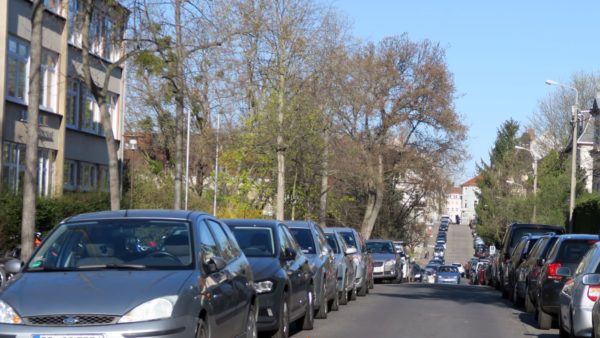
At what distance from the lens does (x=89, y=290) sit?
8.32 m

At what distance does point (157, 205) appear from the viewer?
133 feet

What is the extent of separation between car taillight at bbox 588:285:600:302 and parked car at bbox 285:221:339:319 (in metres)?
4.58

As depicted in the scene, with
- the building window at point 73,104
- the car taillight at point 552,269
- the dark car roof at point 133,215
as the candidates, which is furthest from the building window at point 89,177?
the dark car roof at point 133,215

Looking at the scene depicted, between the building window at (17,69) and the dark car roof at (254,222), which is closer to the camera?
the dark car roof at (254,222)

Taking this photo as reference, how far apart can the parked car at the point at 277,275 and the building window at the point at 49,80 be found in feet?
63.7

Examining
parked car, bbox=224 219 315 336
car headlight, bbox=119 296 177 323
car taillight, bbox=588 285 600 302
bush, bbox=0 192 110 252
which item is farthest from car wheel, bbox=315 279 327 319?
bush, bbox=0 192 110 252

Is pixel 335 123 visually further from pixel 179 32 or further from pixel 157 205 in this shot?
pixel 179 32

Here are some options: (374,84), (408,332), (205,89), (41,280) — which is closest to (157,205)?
(205,89)

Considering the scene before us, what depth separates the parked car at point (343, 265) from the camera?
66.7 feet

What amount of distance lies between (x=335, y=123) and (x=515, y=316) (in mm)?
34564

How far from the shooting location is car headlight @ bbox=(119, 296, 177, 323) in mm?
8078

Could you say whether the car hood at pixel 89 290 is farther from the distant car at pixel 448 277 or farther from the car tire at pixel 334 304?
the distant car at pixel 448 277

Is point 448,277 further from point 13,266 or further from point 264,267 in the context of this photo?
point 13,266

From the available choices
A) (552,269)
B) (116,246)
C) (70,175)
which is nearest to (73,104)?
(70,175)
